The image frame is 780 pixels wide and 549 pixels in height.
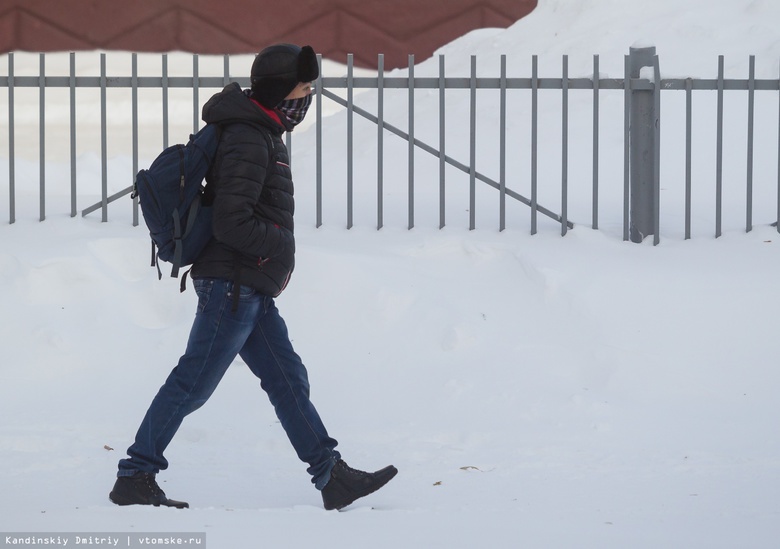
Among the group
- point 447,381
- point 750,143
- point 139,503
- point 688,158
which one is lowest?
point 139,503

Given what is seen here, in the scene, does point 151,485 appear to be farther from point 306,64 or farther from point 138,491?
point 306,64

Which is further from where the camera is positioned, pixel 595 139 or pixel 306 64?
pixel 595 139

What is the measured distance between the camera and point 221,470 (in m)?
5.07

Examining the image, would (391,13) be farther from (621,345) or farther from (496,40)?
(621,345)

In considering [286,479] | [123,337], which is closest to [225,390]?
[123,337]

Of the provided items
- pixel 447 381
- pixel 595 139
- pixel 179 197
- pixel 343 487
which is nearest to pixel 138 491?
pixel 343 487

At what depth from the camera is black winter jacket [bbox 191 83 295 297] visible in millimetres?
3975

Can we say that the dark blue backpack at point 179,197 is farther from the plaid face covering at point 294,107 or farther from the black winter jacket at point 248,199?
the plaid face covering at point 294,107

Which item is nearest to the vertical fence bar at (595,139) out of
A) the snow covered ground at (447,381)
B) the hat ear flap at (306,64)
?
the snow covered ground at (447,381)

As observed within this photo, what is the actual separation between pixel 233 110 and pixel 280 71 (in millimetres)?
223

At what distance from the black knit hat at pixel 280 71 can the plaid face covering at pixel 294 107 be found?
5cm

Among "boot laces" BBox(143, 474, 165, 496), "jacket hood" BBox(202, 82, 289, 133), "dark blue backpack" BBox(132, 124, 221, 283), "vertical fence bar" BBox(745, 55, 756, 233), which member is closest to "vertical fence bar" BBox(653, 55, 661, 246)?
"vertical fence bar" BBox(745, 55, 756, 233)

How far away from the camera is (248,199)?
3977 millimetres

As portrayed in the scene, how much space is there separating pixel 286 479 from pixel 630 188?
3819mm
